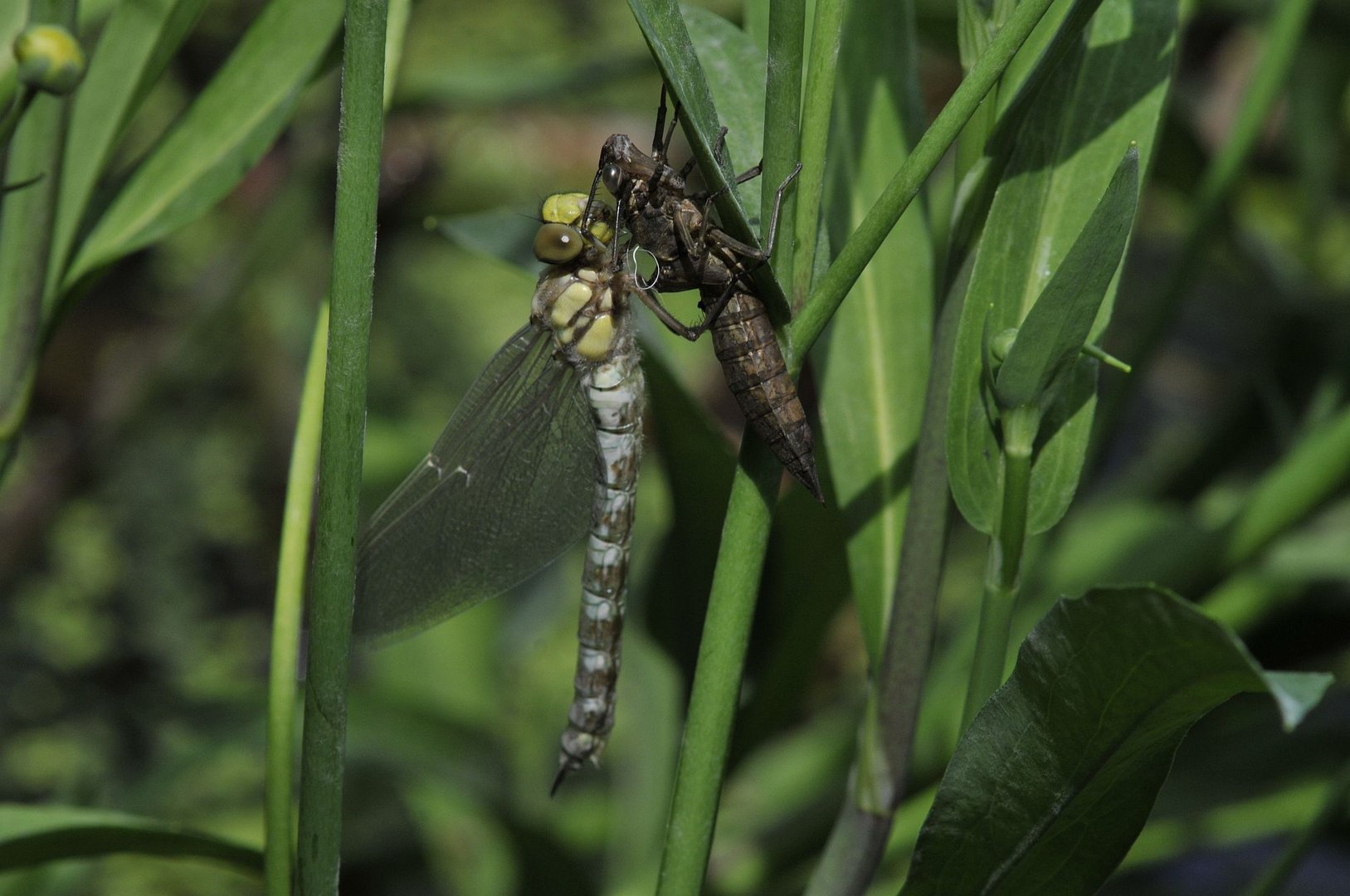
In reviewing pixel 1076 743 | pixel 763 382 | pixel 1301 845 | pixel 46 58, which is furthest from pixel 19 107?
pixel 1301 845

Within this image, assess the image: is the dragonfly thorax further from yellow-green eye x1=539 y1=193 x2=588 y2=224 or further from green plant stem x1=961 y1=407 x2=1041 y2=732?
green plant stem x1=961 y1=407 x2=1041 y2=732

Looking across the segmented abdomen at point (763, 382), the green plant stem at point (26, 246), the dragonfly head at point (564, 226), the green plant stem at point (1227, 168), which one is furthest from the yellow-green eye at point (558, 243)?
the green plant stem at point (1227, 168)

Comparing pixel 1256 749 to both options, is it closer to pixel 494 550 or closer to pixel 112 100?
pixel 494 550

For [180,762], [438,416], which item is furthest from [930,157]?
[438,416]

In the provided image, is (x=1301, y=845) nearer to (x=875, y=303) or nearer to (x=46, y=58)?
(x=875, y=303)

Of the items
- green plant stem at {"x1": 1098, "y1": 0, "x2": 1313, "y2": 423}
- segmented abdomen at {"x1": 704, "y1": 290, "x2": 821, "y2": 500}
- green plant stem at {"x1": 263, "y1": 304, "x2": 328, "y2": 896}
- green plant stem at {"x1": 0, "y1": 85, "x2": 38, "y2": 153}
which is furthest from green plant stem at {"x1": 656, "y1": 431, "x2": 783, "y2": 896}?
green plant stem at {"x1": 1098, "y1": 0, "x2": 1313, "y2": 423}

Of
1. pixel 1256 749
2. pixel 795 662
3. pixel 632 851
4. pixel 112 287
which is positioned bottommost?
pixel 632 851

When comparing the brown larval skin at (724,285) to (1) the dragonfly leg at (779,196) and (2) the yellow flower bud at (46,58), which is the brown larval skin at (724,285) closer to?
(1) the dragonfly leg at (779,196)
